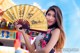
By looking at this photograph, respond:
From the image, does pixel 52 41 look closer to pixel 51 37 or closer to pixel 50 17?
Result: pixel 51 37

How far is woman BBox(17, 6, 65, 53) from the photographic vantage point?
10.9 ft

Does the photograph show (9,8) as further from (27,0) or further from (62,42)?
(62,42)

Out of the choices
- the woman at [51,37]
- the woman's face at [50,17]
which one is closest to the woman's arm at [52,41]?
the woman at [51,37]

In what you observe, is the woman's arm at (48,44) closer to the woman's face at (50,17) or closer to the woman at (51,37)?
the woman at (51,37)

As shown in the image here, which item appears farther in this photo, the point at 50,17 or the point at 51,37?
the point at 50,17

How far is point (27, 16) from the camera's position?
10.9 ft

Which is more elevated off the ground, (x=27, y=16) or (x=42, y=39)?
(x=27, y=16)

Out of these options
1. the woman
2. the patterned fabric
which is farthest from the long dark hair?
the patterned fabric

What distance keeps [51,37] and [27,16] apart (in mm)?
403

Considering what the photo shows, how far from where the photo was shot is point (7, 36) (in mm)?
2992

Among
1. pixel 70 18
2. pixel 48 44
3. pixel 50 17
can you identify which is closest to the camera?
pixel 48 44

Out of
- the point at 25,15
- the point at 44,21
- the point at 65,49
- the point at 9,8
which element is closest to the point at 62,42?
the point at 65,49

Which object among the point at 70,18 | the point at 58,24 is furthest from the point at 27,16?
the point at 70,18

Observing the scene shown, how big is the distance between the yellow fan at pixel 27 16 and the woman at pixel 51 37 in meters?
0.11
